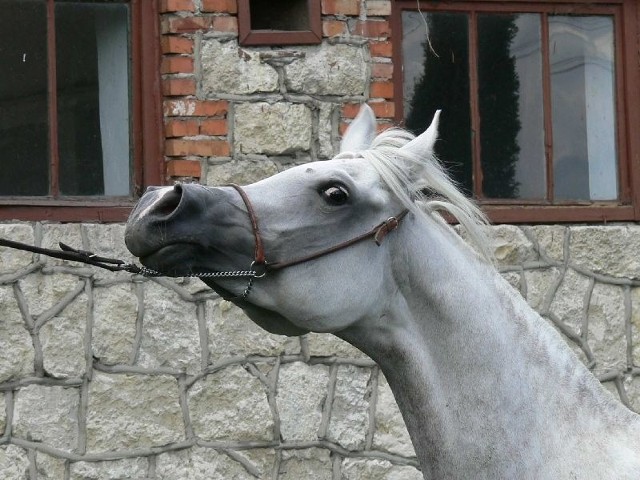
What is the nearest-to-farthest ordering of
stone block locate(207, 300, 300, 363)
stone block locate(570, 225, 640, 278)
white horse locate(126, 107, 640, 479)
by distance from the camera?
white horse locate(126, 107, 640, 479)
stone block locate(207, 300, 300, 363)
stone block locate(570, 225, 640, 278)

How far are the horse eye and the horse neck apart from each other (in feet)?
0.53

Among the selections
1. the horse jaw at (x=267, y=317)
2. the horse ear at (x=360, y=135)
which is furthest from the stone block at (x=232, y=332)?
the horse jaw at (x=267, y=317)

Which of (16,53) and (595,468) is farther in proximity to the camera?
(16,53)

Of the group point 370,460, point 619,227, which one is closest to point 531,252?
point 619,227

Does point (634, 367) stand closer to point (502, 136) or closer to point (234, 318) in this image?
point (502, 136)

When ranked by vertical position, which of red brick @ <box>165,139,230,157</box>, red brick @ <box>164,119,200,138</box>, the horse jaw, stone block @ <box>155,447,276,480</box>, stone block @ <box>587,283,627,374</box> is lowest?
stone block @ <box>155,447,276,480</box>

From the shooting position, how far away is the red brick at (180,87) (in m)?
5.21

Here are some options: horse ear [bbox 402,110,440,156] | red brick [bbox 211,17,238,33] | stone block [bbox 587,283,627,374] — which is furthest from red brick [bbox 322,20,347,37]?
horse ear [bbox 402,110,440,156]

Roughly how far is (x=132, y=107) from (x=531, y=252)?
1.83 m

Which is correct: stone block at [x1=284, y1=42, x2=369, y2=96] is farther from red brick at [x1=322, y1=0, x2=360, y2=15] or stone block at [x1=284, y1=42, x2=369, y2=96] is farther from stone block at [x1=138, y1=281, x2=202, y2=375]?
stone block at [x1=138, y1=281, x2=202, y2=375]

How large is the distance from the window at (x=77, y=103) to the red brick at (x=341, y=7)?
74 cm

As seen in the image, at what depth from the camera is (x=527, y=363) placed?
2.91 m

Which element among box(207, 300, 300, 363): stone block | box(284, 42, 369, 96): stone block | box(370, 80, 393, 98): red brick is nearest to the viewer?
box(207, 300, 300, 363): stone block

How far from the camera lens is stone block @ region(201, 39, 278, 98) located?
17.2 feet
